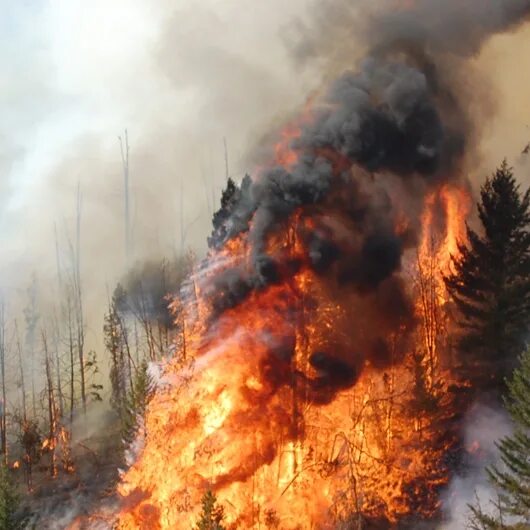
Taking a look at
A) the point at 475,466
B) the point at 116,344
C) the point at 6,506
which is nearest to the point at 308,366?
the point at 475,466

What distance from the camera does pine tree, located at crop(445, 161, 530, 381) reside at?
96.1 feet

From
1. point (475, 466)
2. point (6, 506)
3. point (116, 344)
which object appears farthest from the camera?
point (116, 344)

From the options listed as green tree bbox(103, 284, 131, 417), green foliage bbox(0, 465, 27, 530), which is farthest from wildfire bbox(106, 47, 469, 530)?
green tree bbox(103, 284, 131, 417)

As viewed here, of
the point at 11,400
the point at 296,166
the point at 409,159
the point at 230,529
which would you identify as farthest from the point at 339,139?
the point at 11,400

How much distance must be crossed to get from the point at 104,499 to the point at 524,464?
22476mm

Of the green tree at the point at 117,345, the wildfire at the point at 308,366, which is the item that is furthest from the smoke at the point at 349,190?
the green tree at the point at 117,345

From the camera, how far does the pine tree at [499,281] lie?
29281mm

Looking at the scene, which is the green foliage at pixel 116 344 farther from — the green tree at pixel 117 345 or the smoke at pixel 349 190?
the smoke at pixel 349 190

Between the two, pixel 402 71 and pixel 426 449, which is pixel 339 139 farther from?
pixel 426 449

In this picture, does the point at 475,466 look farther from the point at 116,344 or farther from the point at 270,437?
the point at 116,344

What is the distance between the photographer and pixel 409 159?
3170cm

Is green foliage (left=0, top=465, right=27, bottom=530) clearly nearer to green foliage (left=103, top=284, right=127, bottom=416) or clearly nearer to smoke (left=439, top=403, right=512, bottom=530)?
smoke (left=439, top=403, right=512, bottom=530)

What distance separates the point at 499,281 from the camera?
29844 mm

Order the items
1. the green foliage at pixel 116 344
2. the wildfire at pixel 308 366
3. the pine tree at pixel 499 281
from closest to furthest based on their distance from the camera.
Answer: the wildfire at pixel 308 366, the pine tree at pixel 499 281, the green foliage at pixel 116 344
